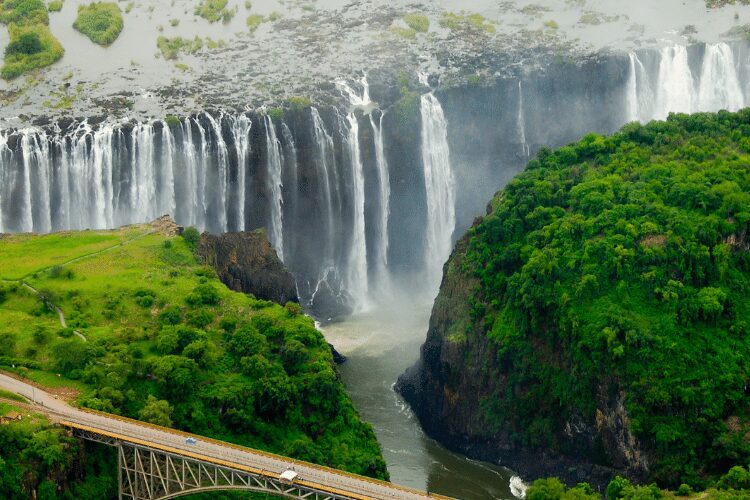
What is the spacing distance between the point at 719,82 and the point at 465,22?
65.1ft

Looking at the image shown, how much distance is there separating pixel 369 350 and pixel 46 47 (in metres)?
38.0

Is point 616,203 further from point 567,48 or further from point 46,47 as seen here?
point 46,47

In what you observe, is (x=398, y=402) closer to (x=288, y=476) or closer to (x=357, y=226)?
(x=357, y=226)

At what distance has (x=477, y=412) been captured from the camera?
8256 centimetres

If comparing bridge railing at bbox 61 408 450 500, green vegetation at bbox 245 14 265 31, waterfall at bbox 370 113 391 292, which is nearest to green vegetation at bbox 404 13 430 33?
green vegetation at bbox 245 14 265 31

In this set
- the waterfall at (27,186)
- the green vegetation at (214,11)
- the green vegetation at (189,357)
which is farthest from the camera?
the green vegetation at (214,11)

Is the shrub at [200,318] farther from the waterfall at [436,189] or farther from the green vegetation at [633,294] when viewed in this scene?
the waterfall at [436,189]

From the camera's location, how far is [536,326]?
81000 mm

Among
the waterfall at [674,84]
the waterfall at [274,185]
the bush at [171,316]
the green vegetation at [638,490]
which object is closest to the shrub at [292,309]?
the bush at [171,316]

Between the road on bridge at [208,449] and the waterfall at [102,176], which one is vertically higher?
the waterfall at [102,176]

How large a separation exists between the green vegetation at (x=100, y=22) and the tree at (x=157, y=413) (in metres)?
51.7

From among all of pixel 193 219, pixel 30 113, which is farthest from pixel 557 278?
pixel 30 113

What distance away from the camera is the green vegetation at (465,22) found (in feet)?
380

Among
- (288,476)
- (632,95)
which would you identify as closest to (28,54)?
(632,95)
